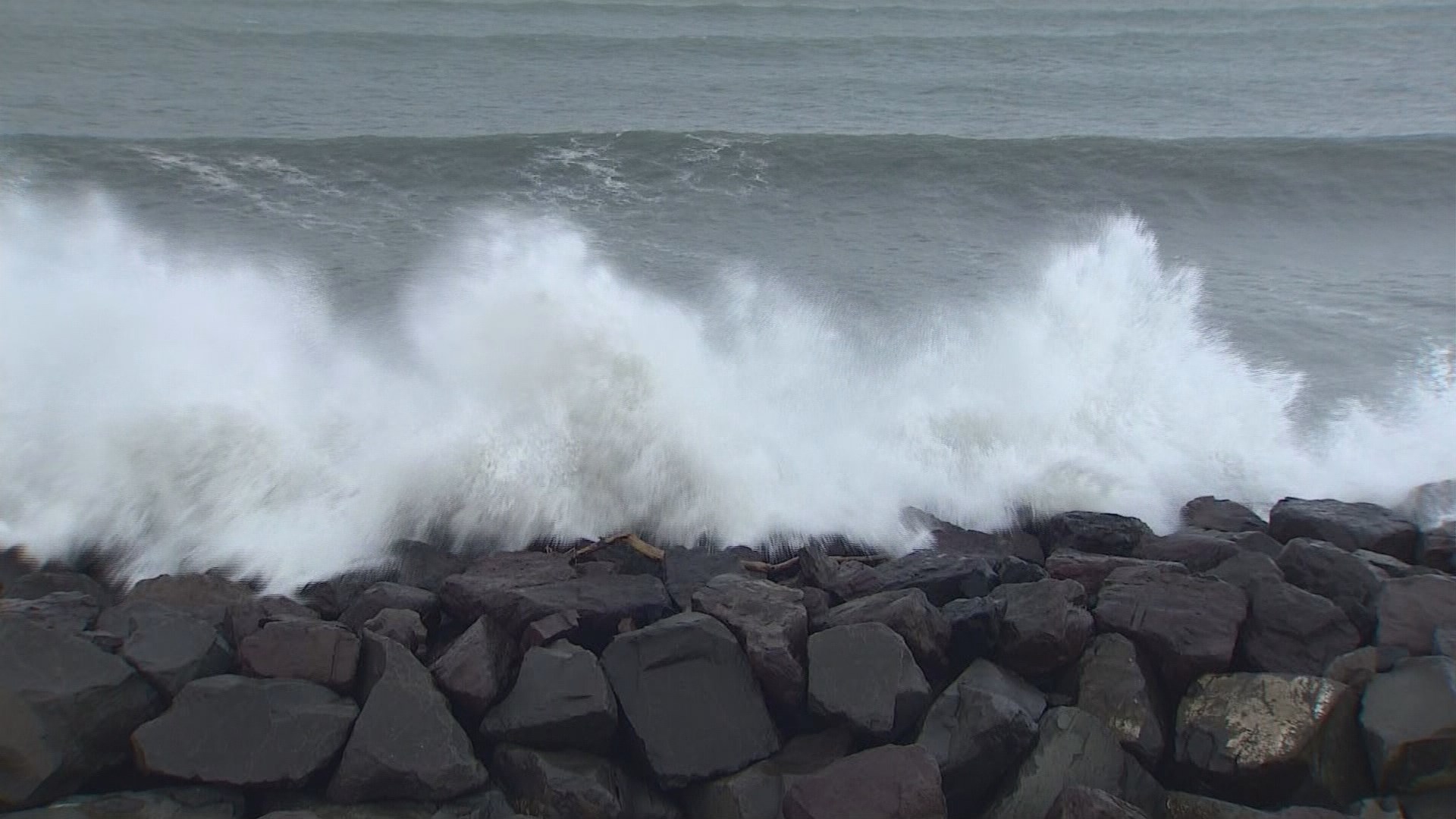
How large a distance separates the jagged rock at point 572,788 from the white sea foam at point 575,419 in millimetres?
2109

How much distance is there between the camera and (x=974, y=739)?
4.31 metres

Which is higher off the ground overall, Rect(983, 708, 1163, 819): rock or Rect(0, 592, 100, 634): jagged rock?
Rect(983, 708, 1163, 819): rock

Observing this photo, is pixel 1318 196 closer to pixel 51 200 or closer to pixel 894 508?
pixel 894 508

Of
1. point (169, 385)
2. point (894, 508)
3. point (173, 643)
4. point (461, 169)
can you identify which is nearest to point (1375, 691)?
point (894, 508)

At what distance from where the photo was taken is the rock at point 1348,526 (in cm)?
616

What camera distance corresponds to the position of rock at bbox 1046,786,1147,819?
12.8 feet

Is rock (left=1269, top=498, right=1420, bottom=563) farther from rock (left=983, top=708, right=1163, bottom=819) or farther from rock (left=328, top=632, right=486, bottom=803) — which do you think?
rock (left=328, top=632, right=486, bottom=803)

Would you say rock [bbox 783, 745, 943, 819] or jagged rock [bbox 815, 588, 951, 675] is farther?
jagged rock [bbox 815, 588, 951, 675]

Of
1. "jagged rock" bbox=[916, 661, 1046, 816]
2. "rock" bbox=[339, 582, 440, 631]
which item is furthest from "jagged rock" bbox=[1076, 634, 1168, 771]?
"rock" bbox=[339, 582, 440, 631]

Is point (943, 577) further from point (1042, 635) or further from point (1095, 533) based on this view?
point (1095, 533)

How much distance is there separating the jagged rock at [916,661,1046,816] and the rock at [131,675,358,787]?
2.22 m

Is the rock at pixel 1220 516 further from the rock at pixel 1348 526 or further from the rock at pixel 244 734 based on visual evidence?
the rock at pixel 244 734

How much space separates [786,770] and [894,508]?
2.79 m

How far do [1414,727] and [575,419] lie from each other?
4572 mm
